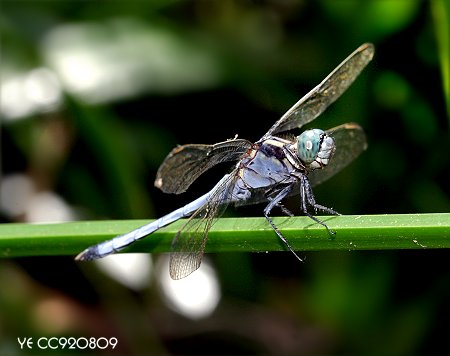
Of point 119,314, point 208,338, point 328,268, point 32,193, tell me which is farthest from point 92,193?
point 328,268

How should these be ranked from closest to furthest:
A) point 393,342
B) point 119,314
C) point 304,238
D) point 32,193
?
point 304,238 < point 393,342 < point 119,314 < point 32,193

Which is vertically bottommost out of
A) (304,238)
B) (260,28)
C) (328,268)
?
(304,238)

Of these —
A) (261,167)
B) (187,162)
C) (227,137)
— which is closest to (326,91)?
(261,167)

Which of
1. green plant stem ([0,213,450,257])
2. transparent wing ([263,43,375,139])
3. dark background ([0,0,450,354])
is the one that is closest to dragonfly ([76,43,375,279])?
transparent wing ([263,43,375,139])

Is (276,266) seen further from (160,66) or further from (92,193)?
(160,66)

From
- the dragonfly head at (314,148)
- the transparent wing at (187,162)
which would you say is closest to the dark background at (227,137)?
the dragonfly head at (314,148)

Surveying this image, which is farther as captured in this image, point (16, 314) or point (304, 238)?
point (16, 314)

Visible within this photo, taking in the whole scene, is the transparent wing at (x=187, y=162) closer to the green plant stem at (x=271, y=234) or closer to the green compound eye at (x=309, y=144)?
the green compound eye at (x=309, y=144)

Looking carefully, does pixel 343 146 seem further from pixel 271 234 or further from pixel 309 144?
pixel 271 234
